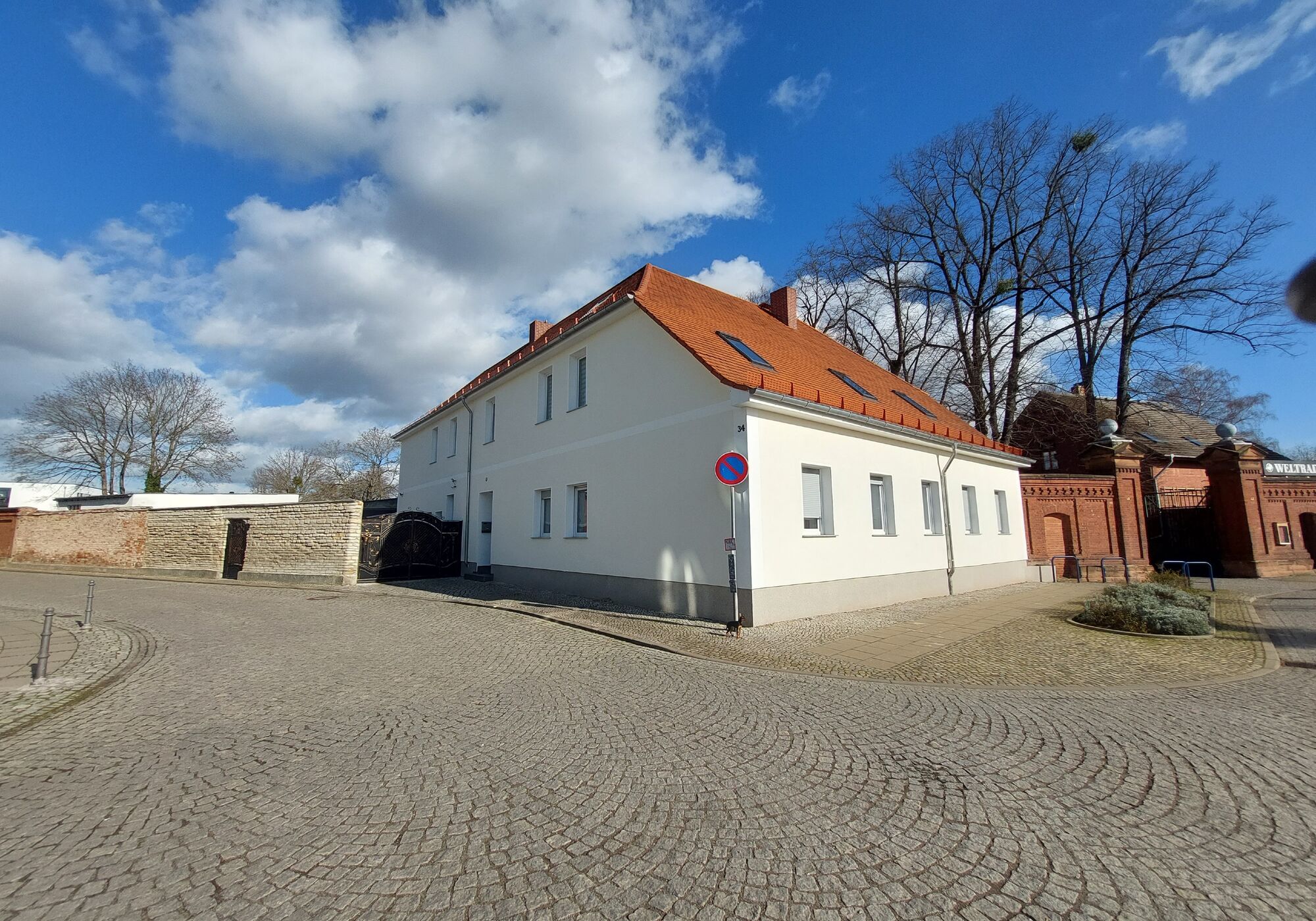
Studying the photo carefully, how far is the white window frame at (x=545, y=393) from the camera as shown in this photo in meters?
15.8

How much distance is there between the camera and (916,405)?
18125 mm

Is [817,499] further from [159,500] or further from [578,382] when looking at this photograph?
[159,500]

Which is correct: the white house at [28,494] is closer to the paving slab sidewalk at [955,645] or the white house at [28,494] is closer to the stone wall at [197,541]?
the stone wall at [197,541]

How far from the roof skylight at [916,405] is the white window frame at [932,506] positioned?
341cm

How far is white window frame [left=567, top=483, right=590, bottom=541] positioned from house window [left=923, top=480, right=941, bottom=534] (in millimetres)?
8317

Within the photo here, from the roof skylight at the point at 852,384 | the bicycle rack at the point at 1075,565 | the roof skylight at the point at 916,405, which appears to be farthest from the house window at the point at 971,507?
the bicycle rack at the point at 1075,565

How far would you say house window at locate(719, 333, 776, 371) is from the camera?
11977 mm

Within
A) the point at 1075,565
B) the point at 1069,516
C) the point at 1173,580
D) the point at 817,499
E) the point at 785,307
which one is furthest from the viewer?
the point at 1069,516

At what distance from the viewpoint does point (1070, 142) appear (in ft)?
76.1

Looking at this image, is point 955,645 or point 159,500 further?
point 159,500

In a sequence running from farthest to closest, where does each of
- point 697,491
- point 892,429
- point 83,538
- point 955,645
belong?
point 83,538 < point 892,429 < point 697,491 < point 955,645

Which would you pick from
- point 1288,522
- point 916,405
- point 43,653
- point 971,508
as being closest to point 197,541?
point 43,653

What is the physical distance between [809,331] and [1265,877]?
59.4 feet

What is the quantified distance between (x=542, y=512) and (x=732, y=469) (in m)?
7.63
